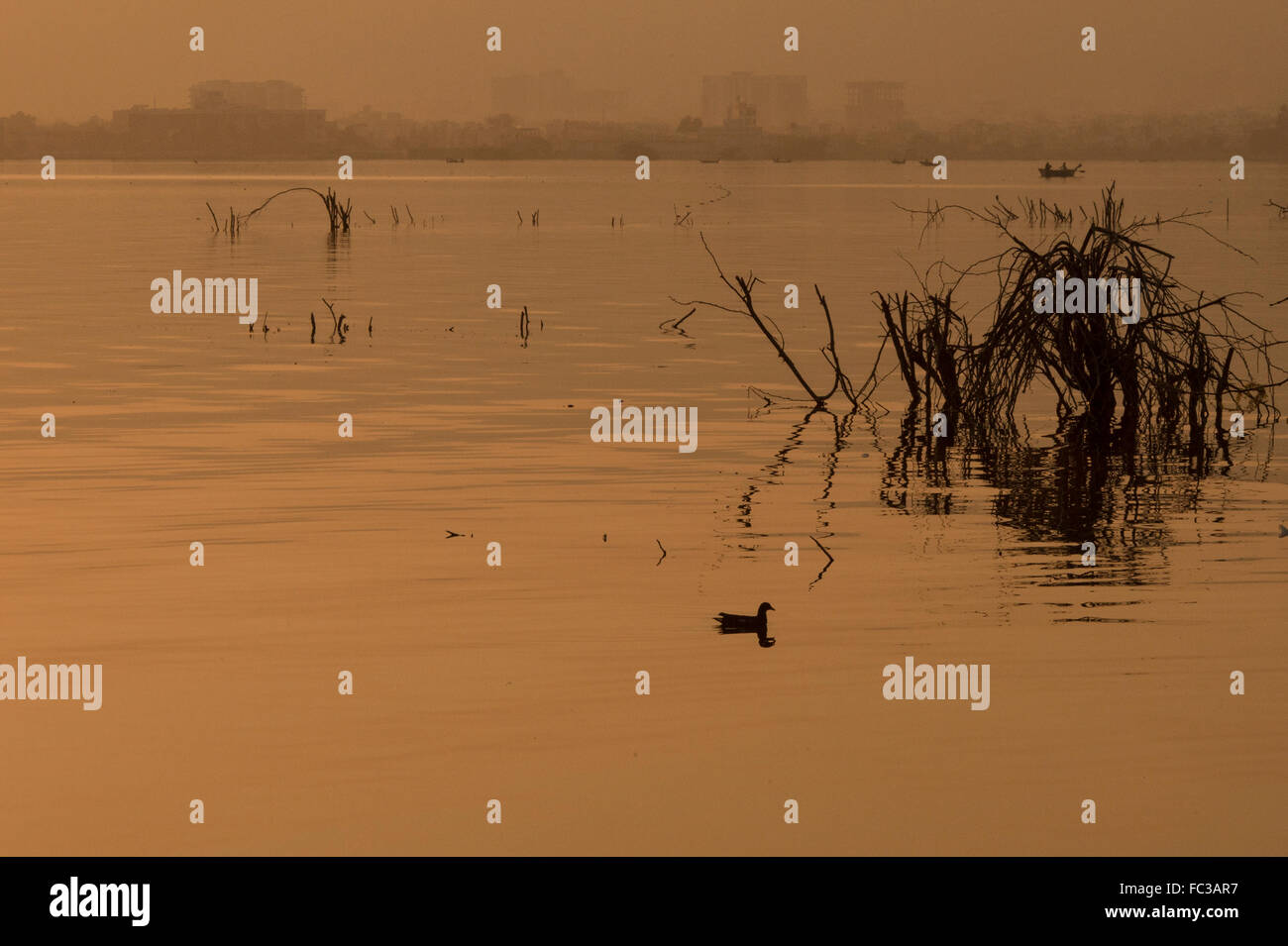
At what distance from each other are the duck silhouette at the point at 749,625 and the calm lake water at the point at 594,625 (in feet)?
0.43

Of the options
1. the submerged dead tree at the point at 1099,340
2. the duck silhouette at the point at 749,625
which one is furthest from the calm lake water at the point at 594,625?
the submerged dead tree at the point at 1099,340

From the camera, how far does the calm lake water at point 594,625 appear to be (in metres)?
8.88

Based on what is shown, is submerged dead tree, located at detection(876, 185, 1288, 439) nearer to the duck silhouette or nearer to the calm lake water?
the calm lake water

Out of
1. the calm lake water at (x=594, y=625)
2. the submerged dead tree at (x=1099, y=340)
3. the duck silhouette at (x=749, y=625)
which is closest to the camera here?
the calm lake water at (x=594, y=625)

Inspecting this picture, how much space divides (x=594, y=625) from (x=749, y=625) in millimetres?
1049

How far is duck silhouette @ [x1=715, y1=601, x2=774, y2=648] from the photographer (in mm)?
11975

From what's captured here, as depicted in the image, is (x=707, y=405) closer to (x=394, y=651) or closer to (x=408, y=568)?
(x=408, y=568)

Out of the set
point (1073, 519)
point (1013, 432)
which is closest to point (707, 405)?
point (1013, 432)

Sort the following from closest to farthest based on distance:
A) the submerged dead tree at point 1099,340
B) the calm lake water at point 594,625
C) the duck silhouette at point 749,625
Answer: the calm lake water at point 594,625
the duck silhouette at point 749,625
the submerged dead tree at point 1099,340

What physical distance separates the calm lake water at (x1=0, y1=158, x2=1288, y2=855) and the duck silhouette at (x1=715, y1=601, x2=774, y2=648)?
0.43ft

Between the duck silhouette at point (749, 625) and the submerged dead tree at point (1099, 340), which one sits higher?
the submerged dead tree at point (1099, 340)

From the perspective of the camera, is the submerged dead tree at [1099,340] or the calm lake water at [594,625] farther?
the submerged dead tree at [1099,340]

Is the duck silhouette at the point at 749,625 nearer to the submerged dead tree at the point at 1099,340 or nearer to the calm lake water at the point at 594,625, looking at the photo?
the calm lake water at the point at 594,625

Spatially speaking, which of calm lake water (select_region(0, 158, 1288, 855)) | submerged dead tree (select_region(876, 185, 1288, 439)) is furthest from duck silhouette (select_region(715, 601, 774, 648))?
submerged dead tree (select_region(876, 185, 1288, 439))
